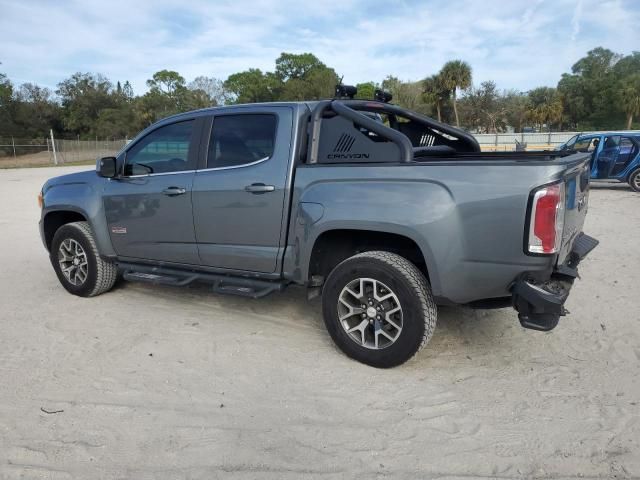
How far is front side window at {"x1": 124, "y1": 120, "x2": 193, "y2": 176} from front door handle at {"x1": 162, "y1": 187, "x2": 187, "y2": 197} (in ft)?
0.64

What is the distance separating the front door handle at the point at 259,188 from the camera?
373cm

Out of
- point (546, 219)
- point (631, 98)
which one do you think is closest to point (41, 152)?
point (546, 219)

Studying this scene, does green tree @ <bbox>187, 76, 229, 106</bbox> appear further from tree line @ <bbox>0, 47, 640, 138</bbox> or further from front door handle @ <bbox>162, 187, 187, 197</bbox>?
front door handle @ <bbox>162, 187, 187, 197</bbox>

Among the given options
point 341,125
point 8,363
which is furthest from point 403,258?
point 8,363

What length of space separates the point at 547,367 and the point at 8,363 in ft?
13.0

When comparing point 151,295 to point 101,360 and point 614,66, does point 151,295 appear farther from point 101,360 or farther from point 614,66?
point 614,66

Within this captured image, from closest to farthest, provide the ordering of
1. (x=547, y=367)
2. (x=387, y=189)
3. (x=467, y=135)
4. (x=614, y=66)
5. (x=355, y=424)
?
(x=355, y=424) < (x=387, y=189) < (x=547, y=367) < (x=467, y=135) < (x=614, y=66)

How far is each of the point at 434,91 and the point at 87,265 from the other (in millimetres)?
50246

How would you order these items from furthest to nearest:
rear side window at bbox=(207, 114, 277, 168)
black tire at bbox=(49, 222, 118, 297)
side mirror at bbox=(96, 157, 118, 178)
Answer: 1. black tire at bbox=(49, 222, 118, 297)
2. side mirror at bbox=(96, 157, 118, 178)
3. rear side window at bbox=(207, 114, 277, 168)

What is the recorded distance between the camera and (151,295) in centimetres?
521

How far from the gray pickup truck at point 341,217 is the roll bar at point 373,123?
0.01 metres

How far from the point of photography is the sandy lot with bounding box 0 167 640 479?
2.52 meters

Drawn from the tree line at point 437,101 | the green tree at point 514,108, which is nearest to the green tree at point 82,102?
the tree line at point 437,101

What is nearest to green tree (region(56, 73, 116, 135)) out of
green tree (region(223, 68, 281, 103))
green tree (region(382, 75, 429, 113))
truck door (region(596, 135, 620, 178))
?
green tree (region(223, 68, 281, 103))
